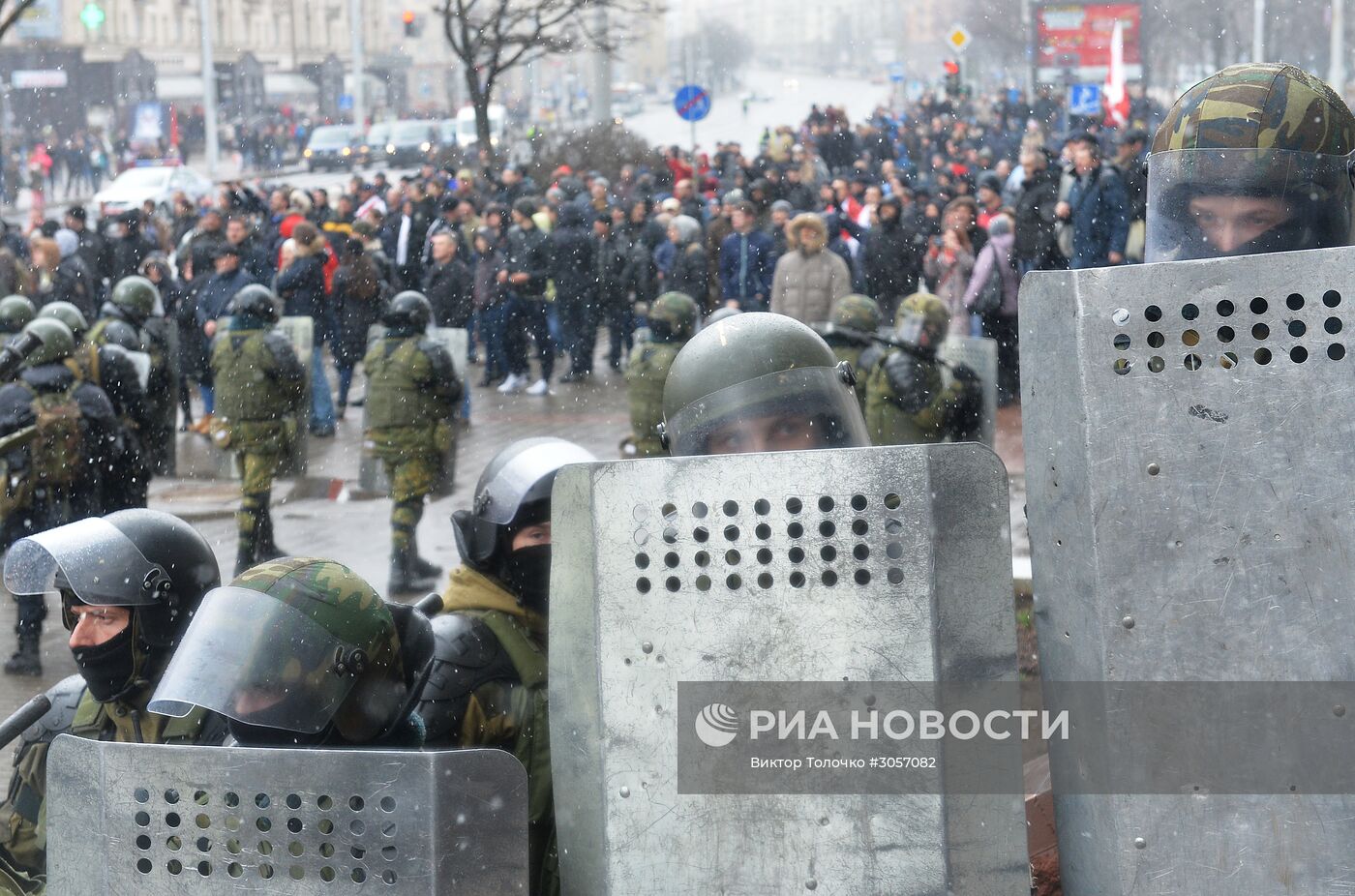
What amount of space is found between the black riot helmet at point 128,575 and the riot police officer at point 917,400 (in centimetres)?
401

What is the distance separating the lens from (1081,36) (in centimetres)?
3497

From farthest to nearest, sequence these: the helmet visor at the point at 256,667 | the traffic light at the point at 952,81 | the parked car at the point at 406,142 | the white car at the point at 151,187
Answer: the parked car at the point at 406,142 → the traffic light at the point at 952,81 → the white car at the point at 151,187 → the helmet visor at the point at 256,667

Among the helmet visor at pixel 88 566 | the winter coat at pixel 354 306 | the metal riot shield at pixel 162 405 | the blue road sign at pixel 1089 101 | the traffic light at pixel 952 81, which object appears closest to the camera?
the helmet visor at pixel 88 566

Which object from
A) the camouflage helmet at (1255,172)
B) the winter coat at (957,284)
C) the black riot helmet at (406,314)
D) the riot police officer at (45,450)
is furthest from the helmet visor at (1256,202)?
the winter coat at (957,284)

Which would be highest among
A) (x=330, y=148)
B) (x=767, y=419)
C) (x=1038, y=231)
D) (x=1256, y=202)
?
(x=330, y=148)

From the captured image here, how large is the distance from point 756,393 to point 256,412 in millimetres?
6163

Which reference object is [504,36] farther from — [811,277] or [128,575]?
[128,575]

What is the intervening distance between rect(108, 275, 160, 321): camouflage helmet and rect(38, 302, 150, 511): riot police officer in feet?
2.90

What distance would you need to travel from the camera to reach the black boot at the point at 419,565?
8242 millimetres

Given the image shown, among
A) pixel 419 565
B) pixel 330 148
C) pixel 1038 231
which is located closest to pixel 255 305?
pixel 419 565

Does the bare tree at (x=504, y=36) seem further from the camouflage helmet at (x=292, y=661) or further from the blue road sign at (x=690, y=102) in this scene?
the camouflage helmet at (x=292, y=661)

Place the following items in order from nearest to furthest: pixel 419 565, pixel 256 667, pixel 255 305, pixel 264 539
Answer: pixel 256 667
pixel 419 565
pixel 264 539
pixel 255 305

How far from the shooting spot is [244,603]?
91.2 inches

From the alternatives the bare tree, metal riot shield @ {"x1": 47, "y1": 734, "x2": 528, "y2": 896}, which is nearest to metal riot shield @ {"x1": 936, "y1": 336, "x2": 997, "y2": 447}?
metal riot shield @ {"x1": 47, "y1": 734, "x2": 528, "y2": 896}
